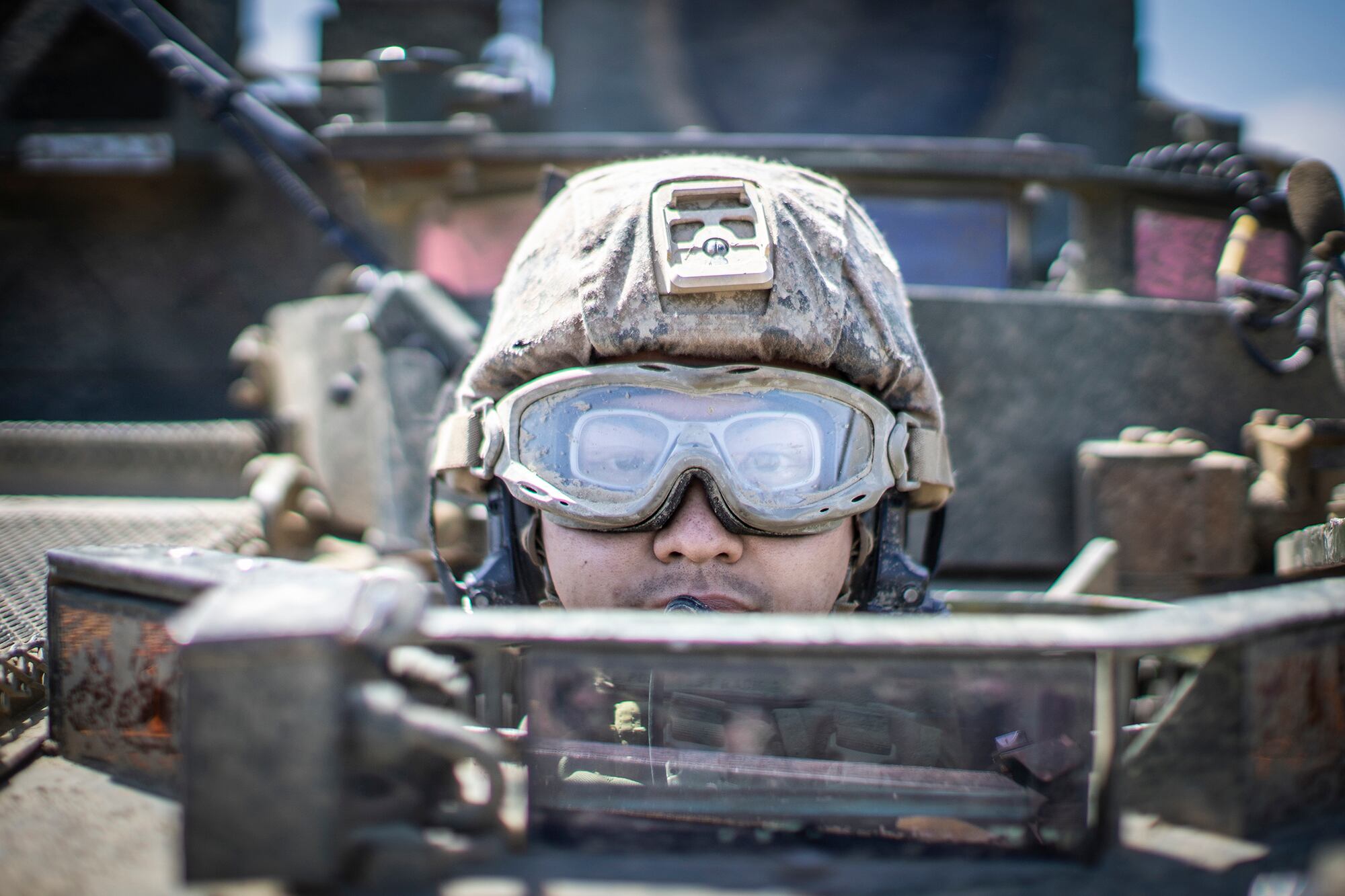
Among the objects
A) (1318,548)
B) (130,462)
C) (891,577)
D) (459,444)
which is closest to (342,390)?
(130,462)

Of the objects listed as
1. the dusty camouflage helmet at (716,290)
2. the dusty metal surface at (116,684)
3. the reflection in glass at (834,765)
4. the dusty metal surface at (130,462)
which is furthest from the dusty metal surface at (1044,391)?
the dusty metal surface at (130,462)

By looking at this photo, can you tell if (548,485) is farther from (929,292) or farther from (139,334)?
(139,334)

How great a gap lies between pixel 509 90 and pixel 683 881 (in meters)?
3.78

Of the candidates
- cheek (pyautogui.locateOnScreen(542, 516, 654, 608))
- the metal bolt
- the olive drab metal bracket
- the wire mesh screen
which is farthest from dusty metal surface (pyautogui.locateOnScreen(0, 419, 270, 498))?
the olive drab metal bracket

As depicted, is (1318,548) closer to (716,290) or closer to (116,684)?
(716,290)

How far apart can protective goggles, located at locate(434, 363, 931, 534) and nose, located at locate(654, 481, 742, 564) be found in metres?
0.02

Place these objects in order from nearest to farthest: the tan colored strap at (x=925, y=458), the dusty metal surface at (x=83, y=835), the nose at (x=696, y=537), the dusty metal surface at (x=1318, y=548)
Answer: the dusty metal surface at (x=83, y=835)
the dusty metal surface at (x=1318, y=548)
the nose at (x=696, y=537)
the tan colored strap at (x=925, y=458)

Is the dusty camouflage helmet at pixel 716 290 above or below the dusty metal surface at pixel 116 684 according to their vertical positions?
above

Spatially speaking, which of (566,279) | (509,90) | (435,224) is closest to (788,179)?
(566,279)

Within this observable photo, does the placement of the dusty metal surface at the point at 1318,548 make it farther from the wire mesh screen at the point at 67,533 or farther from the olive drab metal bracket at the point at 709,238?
the wire mesh screen at the point at 67,533

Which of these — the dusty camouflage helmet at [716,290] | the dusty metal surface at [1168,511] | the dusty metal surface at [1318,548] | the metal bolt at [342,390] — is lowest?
the dusty metal surface at [1168,511]

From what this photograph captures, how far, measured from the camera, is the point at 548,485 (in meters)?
1.61

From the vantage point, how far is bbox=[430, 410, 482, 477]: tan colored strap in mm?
1828

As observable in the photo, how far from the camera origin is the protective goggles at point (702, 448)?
1565 mm
